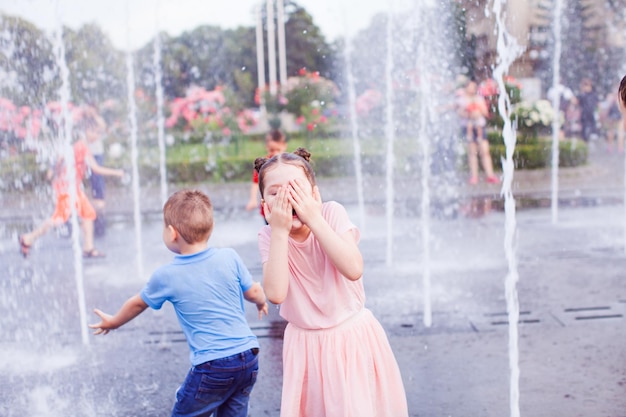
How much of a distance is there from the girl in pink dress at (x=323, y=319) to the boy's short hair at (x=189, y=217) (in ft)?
1.03

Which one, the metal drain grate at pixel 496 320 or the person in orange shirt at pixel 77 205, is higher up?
the person in orange shirt at pixel 77 205

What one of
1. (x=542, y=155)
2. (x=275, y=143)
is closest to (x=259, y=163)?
(x=275, y=143)

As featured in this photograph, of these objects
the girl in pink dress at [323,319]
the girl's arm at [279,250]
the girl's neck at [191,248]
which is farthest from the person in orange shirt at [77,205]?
the girl's arm at [279,250]

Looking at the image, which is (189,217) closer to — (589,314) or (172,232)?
(172,232)

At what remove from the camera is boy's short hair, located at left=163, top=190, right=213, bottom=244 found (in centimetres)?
275

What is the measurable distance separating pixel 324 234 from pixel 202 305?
65cm

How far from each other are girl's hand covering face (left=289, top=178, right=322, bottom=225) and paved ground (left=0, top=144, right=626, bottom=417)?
1601mm

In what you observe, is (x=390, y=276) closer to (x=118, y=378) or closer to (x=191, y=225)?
(x=118, y=378)

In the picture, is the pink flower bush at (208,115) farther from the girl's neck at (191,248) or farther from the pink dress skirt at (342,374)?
the pink dress skirt at (342,374)

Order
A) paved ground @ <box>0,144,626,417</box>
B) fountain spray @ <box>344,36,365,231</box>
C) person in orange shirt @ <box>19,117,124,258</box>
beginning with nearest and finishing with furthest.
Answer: paved ground @ <box>0,144,626,417</box>
person in orange shirt @ <box>19,117,124,258</box>
fountain spray @ <box>344,36,365,231</box>

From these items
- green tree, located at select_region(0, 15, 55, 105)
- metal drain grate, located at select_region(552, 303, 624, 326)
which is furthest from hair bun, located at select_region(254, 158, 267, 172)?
green tree, located at select_region(0, 15, 55, 105)

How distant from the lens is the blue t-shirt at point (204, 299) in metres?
2.75

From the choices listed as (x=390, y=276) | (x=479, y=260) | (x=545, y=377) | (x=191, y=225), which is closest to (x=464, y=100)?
(x=479, y=260)

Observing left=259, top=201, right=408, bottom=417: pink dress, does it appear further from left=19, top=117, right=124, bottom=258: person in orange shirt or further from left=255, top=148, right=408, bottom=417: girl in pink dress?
left=19, top=117, right=124, bottom=258: person in orange shirt
